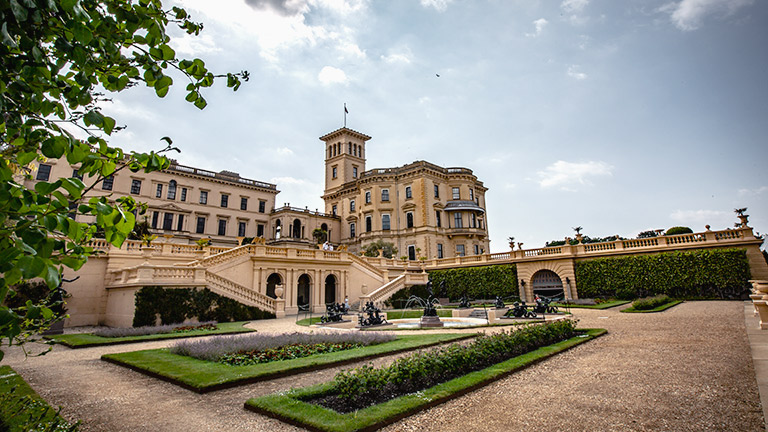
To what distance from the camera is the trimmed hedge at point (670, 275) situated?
22.9 m

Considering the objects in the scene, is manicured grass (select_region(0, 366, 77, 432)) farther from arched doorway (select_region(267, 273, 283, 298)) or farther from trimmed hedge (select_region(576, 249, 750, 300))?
trimmed hedge (select_region(576, 249, 750, 300))

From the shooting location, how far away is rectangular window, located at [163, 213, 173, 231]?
4643cm

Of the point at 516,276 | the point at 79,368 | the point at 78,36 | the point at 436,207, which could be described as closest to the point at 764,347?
the point at 78,36

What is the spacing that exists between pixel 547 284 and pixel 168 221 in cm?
4354

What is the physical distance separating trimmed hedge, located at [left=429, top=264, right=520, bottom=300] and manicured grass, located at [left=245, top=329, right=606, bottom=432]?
26.3 meters

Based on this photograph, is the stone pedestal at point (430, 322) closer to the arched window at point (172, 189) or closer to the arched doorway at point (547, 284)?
the arched doorway at point (547, 284)

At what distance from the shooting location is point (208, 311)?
21109 mm

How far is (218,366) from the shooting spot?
29.3 ft

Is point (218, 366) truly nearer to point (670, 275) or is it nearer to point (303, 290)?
point (303, 290)

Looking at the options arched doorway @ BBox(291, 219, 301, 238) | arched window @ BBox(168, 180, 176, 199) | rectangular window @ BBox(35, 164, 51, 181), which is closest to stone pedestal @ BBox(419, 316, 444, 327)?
arched doorway @ BBox(291, 219, 301, 238)

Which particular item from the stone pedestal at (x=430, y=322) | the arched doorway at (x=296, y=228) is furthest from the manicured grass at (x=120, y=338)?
the arched doorway at (x=296, y=228)

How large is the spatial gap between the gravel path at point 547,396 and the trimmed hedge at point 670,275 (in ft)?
55.0

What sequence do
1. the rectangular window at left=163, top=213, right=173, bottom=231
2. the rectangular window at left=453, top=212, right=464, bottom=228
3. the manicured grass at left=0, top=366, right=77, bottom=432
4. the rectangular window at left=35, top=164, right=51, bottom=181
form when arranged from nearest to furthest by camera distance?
the manicured grass at left=0, top=366, right=77, bottom=432, the rectangular window at left=35, top=164, right=51, bottom=181, the rectangular window at left=163, top=213, right=173, bottom=231, the rectangular window at left=453, top=212, right=464, bottom=228

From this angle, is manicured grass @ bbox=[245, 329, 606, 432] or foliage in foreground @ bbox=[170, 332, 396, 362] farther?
foliage in foreground @ bbox=[170, 332, 396, 362]
